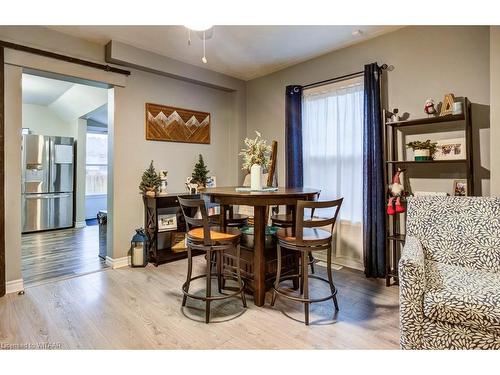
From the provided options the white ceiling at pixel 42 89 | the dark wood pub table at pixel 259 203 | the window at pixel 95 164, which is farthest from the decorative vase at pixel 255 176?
the window at pixel 95 164

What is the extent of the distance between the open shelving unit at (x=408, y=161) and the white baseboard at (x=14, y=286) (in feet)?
11.6

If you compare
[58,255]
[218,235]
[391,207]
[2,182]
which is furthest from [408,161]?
[58,255]

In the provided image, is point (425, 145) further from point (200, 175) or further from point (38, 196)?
point (38, 196)

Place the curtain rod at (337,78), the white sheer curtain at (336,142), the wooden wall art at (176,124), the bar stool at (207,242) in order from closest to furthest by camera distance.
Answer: the bar stool at (207,242), the curtain rod at (337,78), the white sheer curtain at (336,142), the wooden wall art at (176,124)

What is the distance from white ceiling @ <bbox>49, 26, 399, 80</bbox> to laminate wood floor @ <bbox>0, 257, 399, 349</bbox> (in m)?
2.59

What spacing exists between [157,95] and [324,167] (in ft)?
7.71

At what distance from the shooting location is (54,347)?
1.83 m

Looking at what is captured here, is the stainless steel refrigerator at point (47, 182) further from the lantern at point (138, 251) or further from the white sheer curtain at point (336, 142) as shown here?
the white sheer curtain at point (336, 142)

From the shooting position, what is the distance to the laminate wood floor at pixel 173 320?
190 centimetres

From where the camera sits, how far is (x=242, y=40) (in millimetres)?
3238

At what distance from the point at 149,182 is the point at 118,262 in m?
1.01
